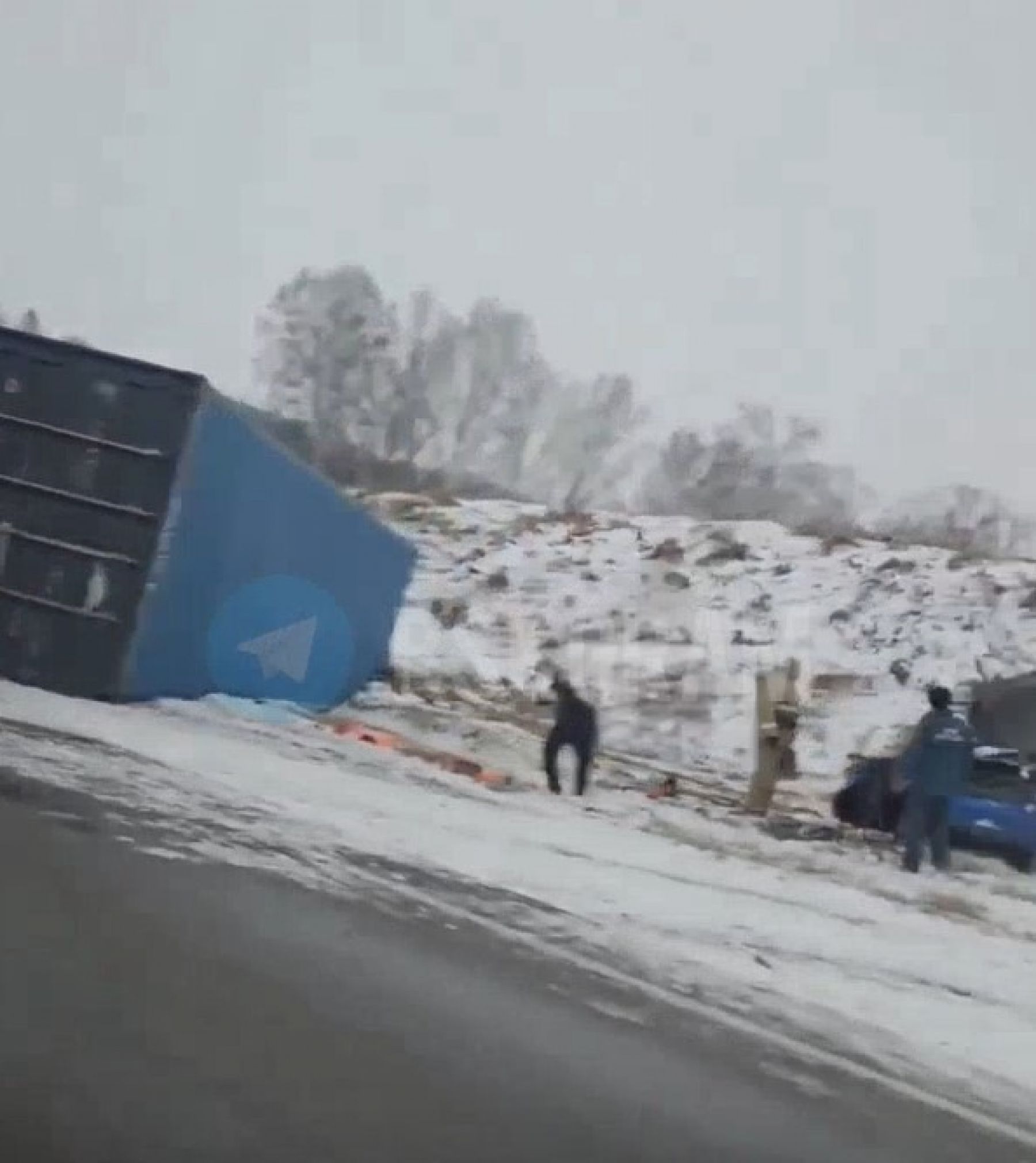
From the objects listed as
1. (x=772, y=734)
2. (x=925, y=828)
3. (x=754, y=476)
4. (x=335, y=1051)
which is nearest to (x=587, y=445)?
(x=754, y=476)

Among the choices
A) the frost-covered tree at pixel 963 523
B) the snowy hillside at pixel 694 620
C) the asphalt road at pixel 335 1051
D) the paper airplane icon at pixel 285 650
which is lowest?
the asphalt road at pixel 335 1051

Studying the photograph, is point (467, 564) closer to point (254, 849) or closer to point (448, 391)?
point (448, 391)

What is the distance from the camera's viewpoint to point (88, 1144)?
146cm

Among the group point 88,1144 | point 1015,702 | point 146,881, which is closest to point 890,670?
point 1015,702

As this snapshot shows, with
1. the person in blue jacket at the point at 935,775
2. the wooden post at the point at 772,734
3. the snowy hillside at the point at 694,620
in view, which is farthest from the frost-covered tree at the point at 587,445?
the person in blue jacket at the point at 935,775

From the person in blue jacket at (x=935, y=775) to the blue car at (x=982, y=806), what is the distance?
0.06ft

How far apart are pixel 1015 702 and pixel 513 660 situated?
0.96m

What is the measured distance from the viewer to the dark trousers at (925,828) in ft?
7.41

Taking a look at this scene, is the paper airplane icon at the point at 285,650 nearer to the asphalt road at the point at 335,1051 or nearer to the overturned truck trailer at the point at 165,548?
the overturned truck trailer at the point at 165,548

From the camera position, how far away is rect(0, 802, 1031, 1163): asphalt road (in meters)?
1.53

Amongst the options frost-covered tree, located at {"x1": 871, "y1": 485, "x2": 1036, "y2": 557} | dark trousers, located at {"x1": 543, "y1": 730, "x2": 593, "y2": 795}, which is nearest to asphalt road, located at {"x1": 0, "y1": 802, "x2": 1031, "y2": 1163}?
dark trousers, located at {"x1": 543, "y1": 730, "x2": 593, "y2": 795}

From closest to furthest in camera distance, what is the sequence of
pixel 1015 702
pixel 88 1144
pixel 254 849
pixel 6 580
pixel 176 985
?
1. pixel 88 1144
2. pixel 176 985
3. pixel 254 849
4. pixel 1015 702
5. pixel 6 580

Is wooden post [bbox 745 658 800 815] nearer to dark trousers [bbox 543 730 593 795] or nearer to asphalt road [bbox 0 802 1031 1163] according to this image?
dark trousers [bbox 543 730 593 795]

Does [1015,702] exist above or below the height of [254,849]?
above
